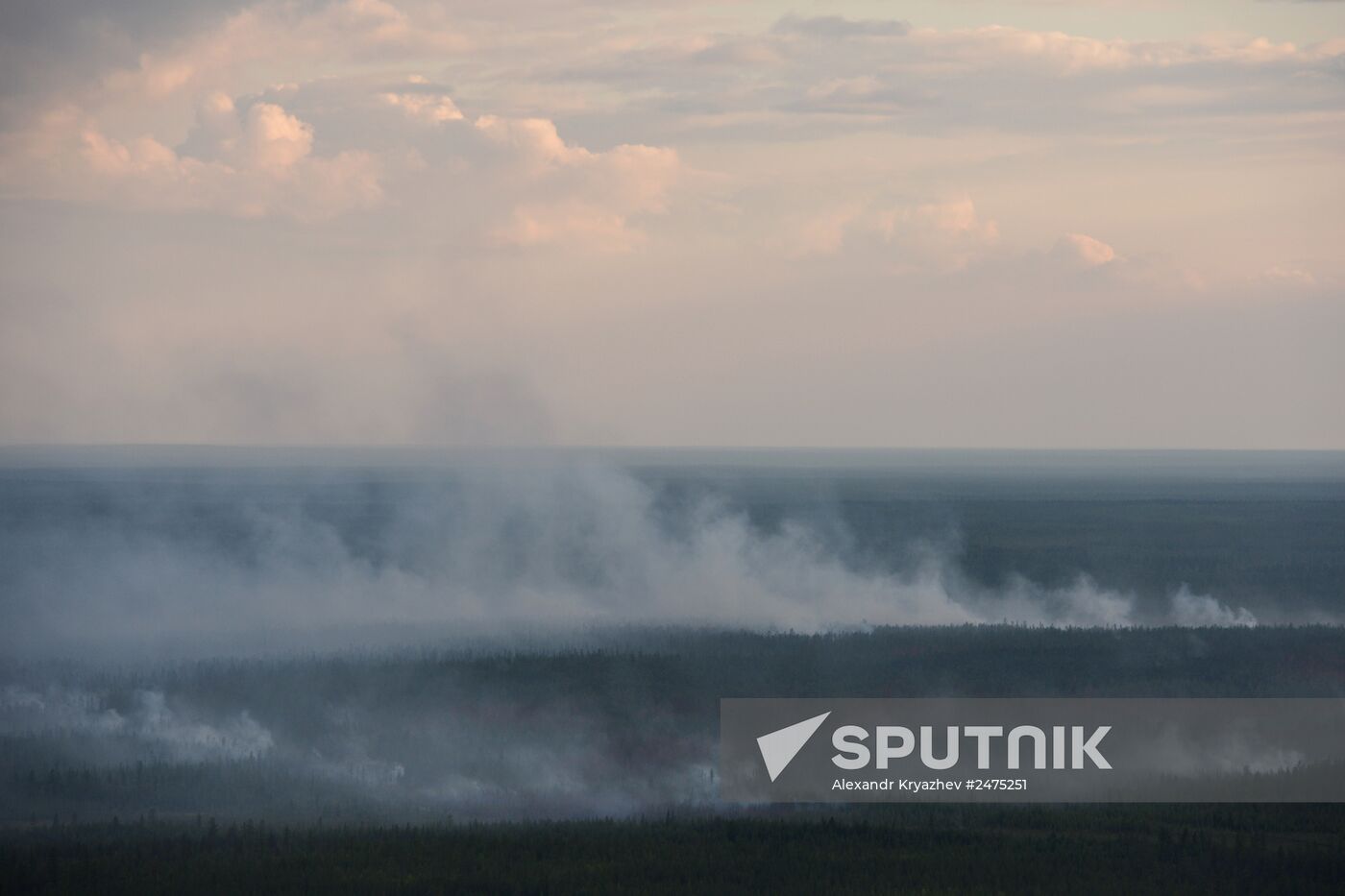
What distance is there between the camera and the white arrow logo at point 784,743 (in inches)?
2881

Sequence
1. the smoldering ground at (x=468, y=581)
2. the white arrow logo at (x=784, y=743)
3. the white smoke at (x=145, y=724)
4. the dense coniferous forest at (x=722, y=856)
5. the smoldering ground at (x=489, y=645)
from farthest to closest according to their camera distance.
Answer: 1. the smoldering ground at (x=468, y=581)
2. the white smoke at (x=145, y=724)
3. the white arrow logo at (x=784, y=743)
4. the smoldering ground at (x=489, y=645)
5. the dense coniferous forest at (x=722, y=856)

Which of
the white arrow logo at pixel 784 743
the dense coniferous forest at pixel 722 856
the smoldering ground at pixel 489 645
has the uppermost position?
the smoldering ground at pixel 489 645

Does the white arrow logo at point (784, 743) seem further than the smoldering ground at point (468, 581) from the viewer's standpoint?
No

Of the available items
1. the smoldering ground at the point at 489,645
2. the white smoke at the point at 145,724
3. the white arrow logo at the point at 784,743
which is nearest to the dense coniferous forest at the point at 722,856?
the smoldering ground at the point at 489,645

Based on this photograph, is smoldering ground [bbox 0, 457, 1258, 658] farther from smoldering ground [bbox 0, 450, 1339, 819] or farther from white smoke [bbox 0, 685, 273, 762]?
white smoke [bbox 0, 685, 273, 762]

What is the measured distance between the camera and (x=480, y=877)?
53562mm

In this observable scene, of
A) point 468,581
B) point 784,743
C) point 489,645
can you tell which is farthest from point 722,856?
point 468,581

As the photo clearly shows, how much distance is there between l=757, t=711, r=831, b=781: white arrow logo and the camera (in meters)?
73.2

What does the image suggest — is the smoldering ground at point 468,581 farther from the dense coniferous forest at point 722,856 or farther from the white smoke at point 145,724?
the dense coniferous forest at point 722,856

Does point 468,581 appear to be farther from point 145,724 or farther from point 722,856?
point 722,856

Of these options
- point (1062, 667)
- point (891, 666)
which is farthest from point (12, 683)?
point (1062, 667)

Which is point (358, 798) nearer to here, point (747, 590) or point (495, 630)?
point (495, 630)

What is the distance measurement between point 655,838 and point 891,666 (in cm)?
3906

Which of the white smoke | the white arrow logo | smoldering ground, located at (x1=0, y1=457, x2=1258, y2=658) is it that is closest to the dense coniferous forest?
the white arrow logo
